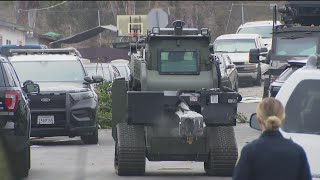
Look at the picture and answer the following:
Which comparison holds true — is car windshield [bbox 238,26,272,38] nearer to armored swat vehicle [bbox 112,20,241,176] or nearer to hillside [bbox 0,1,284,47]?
hillside [bbox 0,1,284,47]

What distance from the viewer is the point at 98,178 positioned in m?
14.6

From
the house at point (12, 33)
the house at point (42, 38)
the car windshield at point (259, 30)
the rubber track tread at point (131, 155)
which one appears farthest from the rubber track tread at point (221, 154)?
the house at point (42, 38)

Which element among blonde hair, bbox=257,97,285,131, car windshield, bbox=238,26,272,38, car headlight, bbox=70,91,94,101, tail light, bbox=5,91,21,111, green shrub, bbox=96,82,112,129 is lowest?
green shrub, bbox=96,82,112,129

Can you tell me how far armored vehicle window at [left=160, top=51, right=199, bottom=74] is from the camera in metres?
15.6

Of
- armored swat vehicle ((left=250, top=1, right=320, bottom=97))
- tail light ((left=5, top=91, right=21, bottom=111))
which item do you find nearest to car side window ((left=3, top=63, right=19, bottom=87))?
tail light ((left=5, top=91, right=21, bottom=111))

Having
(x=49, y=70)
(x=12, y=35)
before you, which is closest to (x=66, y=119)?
(x=49, y=70)

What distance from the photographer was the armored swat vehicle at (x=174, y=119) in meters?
14.3

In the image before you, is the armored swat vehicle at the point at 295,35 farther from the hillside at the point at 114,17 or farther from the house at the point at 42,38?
the house at the point at 42,38

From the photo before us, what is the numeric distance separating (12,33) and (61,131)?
22.2 meters

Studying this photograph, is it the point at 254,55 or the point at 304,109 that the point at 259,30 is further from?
the point at 304,109

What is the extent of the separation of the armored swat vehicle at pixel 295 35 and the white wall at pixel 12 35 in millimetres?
14304

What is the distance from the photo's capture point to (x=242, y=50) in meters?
37.7

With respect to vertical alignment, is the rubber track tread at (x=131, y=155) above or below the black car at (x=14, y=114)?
below

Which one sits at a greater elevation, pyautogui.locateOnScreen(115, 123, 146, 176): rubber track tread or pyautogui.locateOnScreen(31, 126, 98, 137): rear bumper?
pyautogui.locateOnScreen(115, 123, 146, 176): rubber track tread
